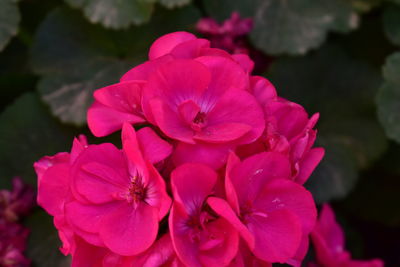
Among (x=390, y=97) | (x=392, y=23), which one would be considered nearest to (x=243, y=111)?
(x=390, y=97)

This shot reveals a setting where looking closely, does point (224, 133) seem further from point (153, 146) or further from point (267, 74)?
point (267, 74)

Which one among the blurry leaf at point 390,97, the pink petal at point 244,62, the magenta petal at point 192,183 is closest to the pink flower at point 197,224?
the magenta petal at point 192,183

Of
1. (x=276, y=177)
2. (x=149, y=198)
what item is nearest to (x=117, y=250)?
(x=149, y=198)

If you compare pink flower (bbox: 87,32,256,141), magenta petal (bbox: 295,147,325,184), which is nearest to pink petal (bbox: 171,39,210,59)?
pink flower (bbox: 87,32,256,141)

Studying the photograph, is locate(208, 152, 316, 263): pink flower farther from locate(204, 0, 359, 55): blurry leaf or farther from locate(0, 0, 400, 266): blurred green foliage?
locate(204, 0, 359, 55): blurry leaf

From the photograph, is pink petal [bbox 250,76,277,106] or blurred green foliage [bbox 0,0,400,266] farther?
blurred green foliage [bbox 0,0,400,266]

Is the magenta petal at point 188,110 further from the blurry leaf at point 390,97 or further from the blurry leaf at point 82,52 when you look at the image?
the blurry leaf at point 390,97

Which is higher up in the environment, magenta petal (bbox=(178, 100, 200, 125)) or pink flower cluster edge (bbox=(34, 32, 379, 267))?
magenta petal (bbox=(178, 100, 200, 125))
